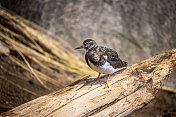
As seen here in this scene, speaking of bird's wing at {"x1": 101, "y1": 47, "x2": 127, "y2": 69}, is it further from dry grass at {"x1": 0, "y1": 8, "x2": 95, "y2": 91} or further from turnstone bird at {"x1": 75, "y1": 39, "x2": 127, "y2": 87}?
dry grass at {"x1": 0, "y1": 8, "x2": 95, "y2": 91}

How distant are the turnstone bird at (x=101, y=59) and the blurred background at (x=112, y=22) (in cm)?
260

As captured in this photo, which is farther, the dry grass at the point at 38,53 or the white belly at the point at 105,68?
the dry grass at the point at 38,53

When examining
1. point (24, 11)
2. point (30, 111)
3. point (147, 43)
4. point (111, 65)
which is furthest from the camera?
point (147, 43)

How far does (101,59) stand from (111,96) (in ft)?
1.95

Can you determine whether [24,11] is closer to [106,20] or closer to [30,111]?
[106,20]

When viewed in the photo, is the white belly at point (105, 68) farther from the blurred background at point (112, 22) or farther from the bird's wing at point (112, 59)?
the blurred background at point (112, 22)

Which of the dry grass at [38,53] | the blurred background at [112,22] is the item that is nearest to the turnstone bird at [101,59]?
the dry grass at [38,53]

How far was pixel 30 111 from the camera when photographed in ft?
9.95

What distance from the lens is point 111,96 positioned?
323cm

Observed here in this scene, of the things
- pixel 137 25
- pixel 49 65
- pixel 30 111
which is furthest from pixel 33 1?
pixel 30 111

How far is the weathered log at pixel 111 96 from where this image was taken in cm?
306

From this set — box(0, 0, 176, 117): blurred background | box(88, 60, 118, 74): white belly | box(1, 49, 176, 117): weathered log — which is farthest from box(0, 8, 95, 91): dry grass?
box(88, 60, 118, 74): white belly

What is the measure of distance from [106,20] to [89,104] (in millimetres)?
4100

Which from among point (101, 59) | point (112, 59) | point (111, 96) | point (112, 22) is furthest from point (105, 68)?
point (112, 22)
